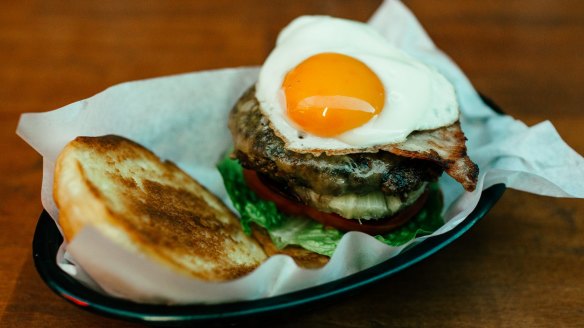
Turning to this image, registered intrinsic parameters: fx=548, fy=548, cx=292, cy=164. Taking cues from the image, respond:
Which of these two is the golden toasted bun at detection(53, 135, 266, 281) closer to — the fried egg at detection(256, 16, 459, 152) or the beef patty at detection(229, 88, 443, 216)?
the beef patty at detection(229, 88, 443, 216)

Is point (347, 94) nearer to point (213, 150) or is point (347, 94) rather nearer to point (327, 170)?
point (327, 170)

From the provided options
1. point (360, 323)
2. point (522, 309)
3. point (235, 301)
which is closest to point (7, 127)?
point (235, 301)

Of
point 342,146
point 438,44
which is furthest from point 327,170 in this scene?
point 438,44

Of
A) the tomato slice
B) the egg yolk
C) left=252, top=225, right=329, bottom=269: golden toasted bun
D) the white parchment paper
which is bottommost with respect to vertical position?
left=252, top=225, right=329, bottom=269: golden toasted bun

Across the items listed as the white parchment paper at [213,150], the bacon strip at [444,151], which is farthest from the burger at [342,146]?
the white parchment paper at [213,150]

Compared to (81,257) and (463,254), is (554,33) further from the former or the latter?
(81,257)

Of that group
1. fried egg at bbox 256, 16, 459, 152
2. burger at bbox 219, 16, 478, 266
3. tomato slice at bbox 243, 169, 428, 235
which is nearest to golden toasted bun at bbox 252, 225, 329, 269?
burger at bbox 219, 16, 478, 266

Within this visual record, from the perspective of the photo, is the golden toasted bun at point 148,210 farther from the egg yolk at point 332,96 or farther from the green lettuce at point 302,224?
the egg yolk at point 332,96
